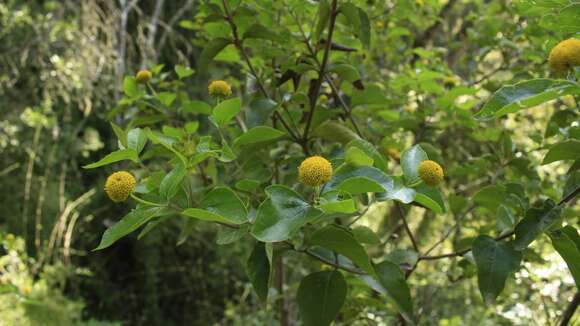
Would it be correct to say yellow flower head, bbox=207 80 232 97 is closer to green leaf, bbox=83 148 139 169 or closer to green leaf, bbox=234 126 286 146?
green leaf, bbox=234 126 286 146

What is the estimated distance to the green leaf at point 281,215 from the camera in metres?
0.50

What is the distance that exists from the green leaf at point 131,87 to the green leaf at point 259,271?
0.53 m

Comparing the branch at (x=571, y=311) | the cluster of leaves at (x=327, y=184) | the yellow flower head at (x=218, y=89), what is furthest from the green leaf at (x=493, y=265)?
the yellow flower head at (x=218, y=89)

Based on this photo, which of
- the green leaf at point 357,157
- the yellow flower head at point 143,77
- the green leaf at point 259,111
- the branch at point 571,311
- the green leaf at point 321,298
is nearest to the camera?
the green leaf at point 357,157

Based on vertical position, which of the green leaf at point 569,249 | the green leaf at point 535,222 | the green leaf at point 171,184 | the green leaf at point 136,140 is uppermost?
the green leaf at point 136,140

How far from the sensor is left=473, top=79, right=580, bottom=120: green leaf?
17.8 inches

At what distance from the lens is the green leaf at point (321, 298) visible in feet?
2.24

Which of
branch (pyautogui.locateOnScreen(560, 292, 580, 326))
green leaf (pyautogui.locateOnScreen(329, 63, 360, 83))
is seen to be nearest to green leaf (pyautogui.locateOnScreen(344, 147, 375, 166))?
green leaf (pyautogui.locateOnScreen(329, 63, 360, 83))

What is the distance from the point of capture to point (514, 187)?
77 centimetres

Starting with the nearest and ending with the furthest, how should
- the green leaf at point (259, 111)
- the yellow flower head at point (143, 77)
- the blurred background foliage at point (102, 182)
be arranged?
the green leaf at point (259, 111), the yellow flower head at point (143, 77), the blurred background foliage at point (102, 182)

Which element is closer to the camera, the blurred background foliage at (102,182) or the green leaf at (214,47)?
the green leaf at (214,47)

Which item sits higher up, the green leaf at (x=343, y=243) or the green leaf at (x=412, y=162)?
the green leaf at (x=412, y=162)

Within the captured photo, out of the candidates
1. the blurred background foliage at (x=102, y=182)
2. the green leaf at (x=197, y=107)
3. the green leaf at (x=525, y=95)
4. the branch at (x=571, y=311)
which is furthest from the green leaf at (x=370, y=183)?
the blurred background foliage at (x=102, y=182)

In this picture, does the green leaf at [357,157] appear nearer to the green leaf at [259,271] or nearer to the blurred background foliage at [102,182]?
the green leaf at [259,271]
